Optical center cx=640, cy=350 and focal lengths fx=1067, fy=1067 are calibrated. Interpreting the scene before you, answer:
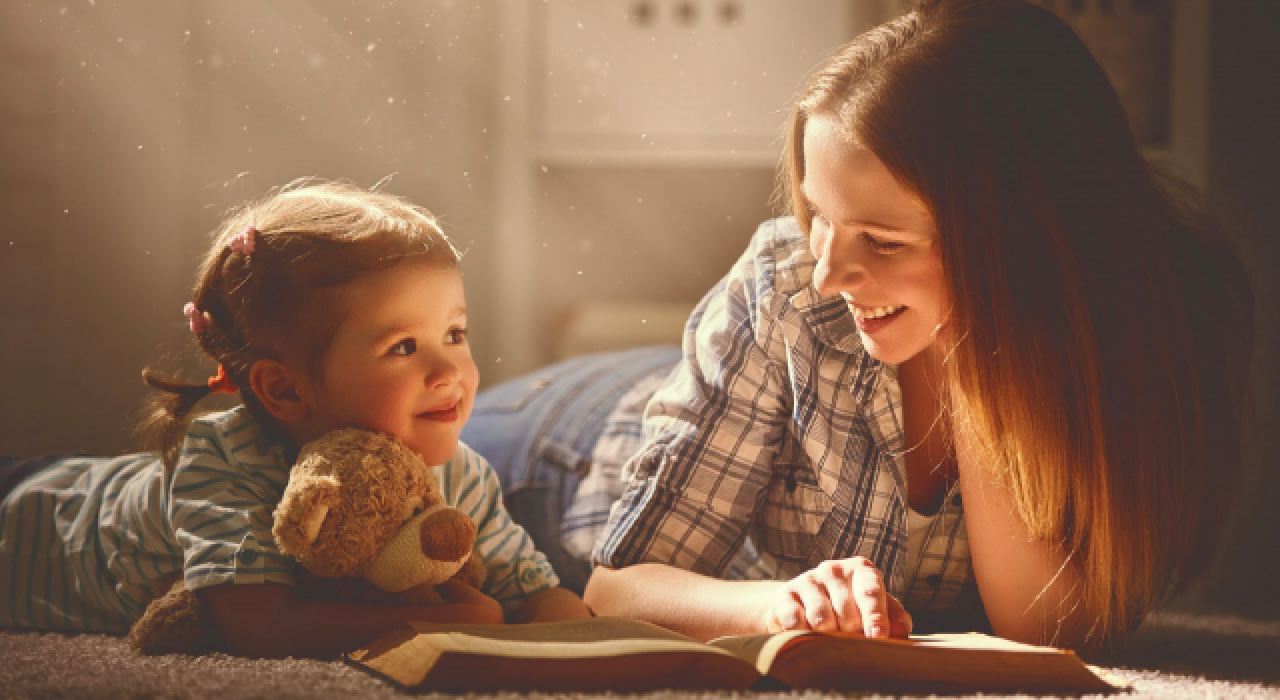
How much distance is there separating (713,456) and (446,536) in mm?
270

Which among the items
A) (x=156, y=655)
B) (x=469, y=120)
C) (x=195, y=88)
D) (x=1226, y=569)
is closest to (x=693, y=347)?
(x=156, y=655)

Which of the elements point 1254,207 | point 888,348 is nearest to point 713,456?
point 888,348

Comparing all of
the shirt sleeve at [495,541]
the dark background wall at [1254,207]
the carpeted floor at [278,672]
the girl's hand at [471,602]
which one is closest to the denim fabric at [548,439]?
the shirt sleeve at [495,541]

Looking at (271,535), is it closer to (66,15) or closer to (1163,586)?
(66,15)

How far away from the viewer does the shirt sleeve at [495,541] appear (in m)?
0.92

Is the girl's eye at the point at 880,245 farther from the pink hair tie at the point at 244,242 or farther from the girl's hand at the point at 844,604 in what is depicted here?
the pink hair tie at the point at 244,242

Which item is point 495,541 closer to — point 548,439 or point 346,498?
point 346,498

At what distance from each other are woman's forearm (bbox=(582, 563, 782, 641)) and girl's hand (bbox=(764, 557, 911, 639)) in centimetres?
5

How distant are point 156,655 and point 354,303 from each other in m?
0.29

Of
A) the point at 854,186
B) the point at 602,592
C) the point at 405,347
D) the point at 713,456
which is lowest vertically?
the point at 602,592

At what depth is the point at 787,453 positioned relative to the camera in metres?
0.97

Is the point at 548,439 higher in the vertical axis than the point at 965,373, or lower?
lower

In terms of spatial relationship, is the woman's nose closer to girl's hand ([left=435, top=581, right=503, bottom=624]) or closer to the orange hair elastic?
girl's hand ([left=435, top=581, right=503, bottom=624])

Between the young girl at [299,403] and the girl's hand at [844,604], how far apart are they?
23 centimetres
